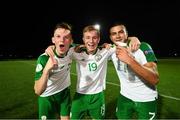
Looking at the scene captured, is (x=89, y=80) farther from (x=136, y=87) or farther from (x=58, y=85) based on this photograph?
(x=136, y=87)

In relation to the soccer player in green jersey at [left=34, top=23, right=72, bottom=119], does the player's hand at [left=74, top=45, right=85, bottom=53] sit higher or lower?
higher

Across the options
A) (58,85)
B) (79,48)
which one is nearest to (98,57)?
(79,48)

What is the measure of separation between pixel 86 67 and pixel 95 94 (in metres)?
0.51

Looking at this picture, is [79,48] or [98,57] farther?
[79,48]

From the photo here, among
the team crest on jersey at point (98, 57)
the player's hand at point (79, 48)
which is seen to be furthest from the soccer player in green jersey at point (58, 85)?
the team crest on jersey at point (98, 57)

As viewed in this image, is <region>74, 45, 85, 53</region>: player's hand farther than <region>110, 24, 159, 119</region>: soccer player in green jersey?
Yes

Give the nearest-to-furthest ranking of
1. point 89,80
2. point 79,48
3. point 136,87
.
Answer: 1. point 136,87
2. point 89,80
3. point 79,48

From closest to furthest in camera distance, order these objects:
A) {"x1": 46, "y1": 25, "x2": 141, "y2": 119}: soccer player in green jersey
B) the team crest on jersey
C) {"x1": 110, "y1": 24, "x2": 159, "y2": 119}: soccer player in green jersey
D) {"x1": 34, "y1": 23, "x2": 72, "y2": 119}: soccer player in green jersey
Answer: {"x1": 110, "y1": 24, "x2": 159, "y2": 119}: soccer player in green jersey < {"x1": 34, "y1": 23, "x2": 72, "y2": 119}: soccer player in green jersey < {"x1": 46, "y1": 25, "x2": 141, "y2": 119}: soccer player in green jersey < the team crest on jersey

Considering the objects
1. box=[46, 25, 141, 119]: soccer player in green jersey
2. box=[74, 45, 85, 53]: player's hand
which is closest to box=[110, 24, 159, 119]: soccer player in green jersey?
box=[46, 25, 141, 119]: soccer player in green jersey

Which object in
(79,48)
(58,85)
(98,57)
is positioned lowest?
(58,85)

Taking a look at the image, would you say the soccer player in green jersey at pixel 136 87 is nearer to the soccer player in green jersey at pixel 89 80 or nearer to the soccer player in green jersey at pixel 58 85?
the soccer player in green jersey at pixel 89 80

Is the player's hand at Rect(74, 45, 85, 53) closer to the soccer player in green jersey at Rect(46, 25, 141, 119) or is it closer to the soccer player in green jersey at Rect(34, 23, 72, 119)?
the soccer player in green jersey at Rect(46, 25, 141, 119)

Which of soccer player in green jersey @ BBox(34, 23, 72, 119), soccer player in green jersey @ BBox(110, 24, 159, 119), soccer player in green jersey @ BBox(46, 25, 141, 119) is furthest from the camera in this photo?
soccer player in green jersey @ BBox(46, 25, 141, 119)

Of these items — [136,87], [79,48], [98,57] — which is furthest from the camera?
[79,48]
